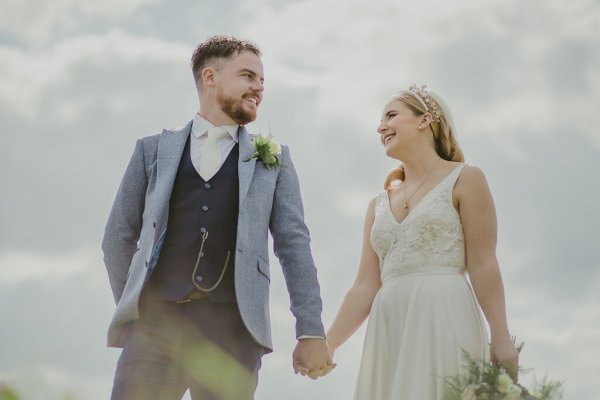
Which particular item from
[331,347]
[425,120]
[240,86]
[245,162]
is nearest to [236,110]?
[240,86]

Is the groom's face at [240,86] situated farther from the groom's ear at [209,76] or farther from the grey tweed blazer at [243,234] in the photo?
the grey tweed blazer at [243,234]

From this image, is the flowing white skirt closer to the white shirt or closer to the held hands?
the held hands

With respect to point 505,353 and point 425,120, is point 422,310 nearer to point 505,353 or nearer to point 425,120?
point 505,353

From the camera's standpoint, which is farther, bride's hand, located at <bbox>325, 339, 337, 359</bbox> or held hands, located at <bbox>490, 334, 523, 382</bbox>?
bride's hand, located at <bbox>325, 339, 337, 359</bbox>

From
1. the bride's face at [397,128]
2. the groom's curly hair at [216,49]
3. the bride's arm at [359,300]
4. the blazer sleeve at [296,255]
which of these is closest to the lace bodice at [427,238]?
the bride's arm at [359,300]

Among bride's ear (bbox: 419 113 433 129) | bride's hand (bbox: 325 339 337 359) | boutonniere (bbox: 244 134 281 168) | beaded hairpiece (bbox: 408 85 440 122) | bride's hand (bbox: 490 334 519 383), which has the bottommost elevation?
bride's hand (bbox: 490 334 519 383)

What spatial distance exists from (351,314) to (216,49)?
2.09 m

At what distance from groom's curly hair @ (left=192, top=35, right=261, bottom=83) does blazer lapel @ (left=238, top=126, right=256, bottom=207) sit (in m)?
0.54

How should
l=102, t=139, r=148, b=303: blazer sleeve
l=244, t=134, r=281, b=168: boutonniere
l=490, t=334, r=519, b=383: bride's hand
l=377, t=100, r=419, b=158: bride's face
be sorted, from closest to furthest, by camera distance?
l=490, t=334, r=519, b=383: bride's hand, l=102, t=139, r=148, b=303: blazer sleeve, l=244, t=134, r=281, b=168: boutonniere, l=377, t=100, r=419, b=158: bride's face

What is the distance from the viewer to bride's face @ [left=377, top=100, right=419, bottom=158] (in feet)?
18.5

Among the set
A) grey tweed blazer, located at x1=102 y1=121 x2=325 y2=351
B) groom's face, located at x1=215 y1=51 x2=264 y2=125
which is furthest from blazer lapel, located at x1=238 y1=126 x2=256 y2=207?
groom's face, located at x1=215 y1=51 x2=264 y2=125

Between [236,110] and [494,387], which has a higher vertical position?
[236,110]

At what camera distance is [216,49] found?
5191 millimetres

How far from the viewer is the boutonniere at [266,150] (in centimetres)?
488
